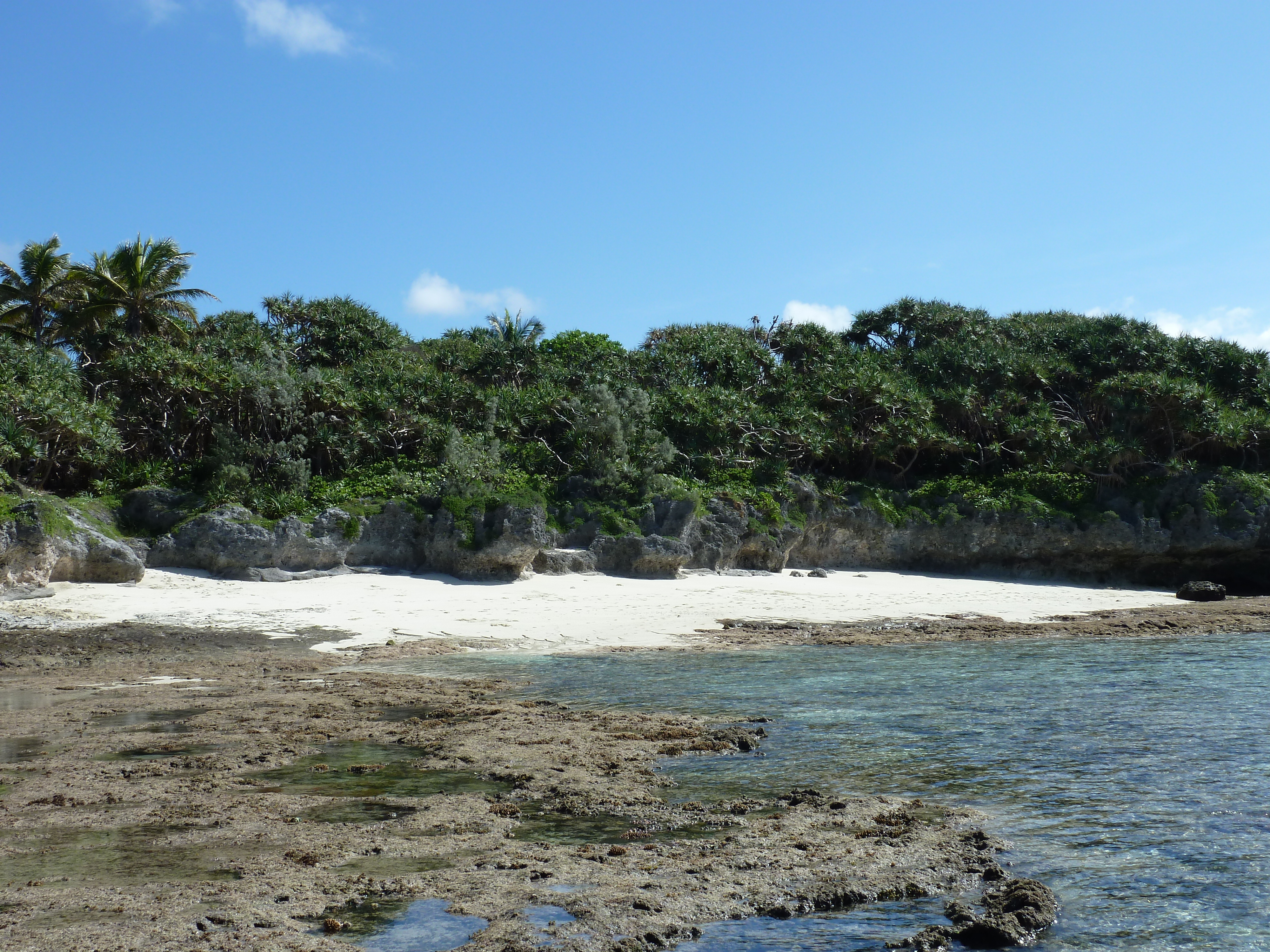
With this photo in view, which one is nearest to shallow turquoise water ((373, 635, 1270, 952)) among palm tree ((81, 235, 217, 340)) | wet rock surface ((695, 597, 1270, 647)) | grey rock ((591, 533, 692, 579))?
wet rock surface ((695, 597, 1270, 647))

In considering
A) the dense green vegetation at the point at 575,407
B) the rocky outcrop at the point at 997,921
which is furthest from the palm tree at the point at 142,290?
the rocky outcrop at the point at 997,921

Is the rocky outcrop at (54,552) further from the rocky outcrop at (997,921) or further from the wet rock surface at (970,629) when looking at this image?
the rocky outcrop at (997,921)

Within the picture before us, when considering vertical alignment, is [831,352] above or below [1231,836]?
above

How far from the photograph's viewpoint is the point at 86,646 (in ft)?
46.8

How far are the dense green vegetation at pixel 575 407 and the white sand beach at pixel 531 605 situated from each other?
294cm

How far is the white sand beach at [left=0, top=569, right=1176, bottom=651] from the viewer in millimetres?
16781

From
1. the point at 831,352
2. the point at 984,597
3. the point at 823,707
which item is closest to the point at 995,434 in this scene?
the point at 831,352

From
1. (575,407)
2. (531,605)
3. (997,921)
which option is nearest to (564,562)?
(531,605)

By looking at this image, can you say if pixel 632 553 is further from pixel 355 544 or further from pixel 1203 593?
pixel 1203 593

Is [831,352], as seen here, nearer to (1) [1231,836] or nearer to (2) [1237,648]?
(2) [1237,648]

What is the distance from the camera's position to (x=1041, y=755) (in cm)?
820

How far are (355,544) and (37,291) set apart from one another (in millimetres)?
20084

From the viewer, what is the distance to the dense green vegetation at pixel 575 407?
78.9 ft

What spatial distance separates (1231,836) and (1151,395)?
29983 mm
